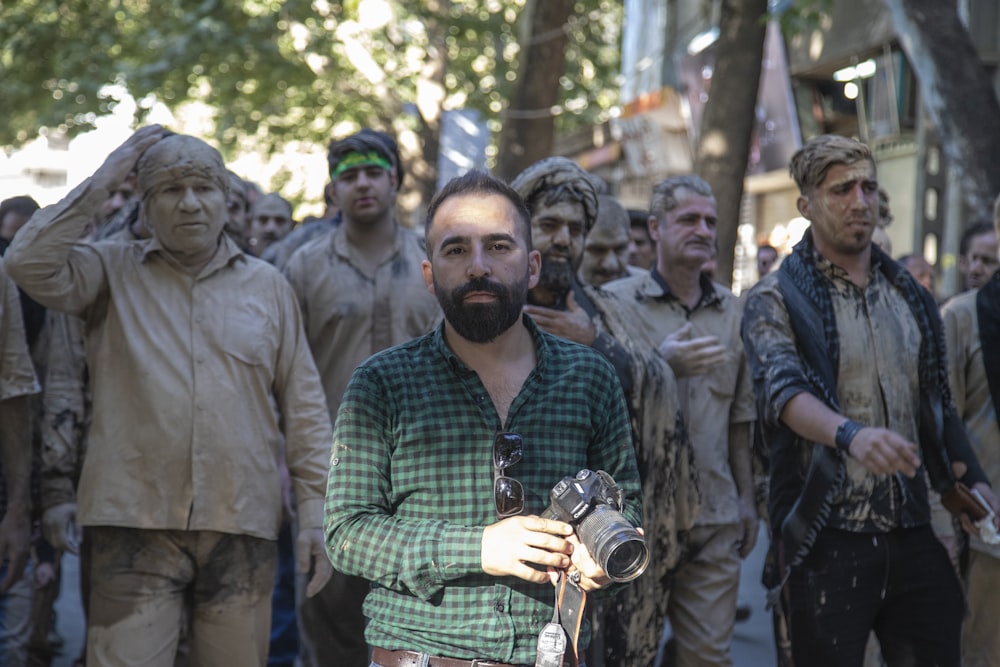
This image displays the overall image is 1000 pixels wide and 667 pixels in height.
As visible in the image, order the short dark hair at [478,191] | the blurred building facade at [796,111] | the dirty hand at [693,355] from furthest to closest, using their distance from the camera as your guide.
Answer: the blurred building facade at [796,111] < the dirty hand at [693,355] < the short dark hair at [478,191]

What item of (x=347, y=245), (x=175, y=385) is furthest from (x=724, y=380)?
(x=175, y=385)

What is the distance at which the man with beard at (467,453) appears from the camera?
9.77 ft

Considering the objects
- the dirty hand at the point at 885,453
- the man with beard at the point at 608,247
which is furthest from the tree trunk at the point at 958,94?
the dirty hand at the point at 885,453

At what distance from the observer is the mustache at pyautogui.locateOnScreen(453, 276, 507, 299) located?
3.14 metres

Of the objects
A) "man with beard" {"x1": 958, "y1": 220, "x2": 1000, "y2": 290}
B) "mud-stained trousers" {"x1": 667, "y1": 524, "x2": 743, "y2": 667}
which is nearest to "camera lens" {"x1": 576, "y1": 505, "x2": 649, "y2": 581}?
"mud-stained trousers" {"x1": 667, "y1": 524, "x2": 743, "y2": 667}

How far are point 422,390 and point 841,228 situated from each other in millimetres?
2188

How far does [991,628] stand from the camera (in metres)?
5.58

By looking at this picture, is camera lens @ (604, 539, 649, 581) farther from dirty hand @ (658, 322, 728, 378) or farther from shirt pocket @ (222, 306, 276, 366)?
dirty hand @ (658, 322, 728, 378)

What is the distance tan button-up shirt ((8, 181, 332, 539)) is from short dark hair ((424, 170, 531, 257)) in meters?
1.61

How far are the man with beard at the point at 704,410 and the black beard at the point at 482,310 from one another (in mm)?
2145

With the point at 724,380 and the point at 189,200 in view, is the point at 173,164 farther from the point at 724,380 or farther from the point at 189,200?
the point at 724,380

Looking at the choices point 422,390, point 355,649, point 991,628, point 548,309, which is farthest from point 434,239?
point 991,628

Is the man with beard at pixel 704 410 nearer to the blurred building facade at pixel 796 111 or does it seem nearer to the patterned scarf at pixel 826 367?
the patterned scarf at pixel 826 367

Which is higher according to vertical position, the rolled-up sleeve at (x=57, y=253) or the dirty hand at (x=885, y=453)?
A: the rolled-up sleeve at (x=57, y=253)
